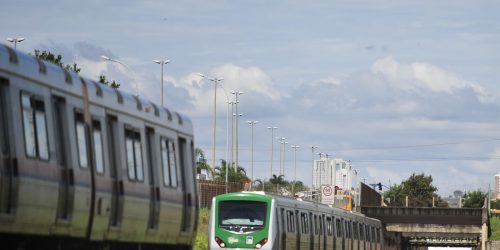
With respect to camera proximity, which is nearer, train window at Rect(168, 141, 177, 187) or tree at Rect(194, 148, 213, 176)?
train window at Rect(168, 141, 177, 187)

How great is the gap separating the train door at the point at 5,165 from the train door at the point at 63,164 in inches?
82.2

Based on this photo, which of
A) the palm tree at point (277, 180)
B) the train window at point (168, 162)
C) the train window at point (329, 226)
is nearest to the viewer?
the train window at point (168, 162)

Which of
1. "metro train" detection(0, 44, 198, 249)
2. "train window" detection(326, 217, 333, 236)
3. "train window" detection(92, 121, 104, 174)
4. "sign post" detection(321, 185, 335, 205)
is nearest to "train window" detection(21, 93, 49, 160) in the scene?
"metro train" detection(0, 44, 198, 249)

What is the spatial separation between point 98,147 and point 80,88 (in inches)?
43.9

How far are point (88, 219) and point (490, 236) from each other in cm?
9951

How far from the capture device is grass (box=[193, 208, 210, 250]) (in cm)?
6172

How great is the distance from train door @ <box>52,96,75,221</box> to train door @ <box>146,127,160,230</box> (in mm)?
4796

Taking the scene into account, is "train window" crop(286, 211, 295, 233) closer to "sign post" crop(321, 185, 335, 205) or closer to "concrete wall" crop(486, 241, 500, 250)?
"sign post" crop(321, 185, 335, 205)

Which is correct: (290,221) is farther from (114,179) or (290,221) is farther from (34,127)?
(34,127)

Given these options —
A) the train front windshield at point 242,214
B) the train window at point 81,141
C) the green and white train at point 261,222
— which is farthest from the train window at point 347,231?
the train window at point 81,141

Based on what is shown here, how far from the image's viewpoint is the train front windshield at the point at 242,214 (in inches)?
1807

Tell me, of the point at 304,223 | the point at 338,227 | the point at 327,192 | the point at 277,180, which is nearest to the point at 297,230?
the point at 304,223

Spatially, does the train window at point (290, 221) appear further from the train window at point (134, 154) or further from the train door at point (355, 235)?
the train window at point (134, 154)

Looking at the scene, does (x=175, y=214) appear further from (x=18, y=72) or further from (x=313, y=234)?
(x=313, y=234)
